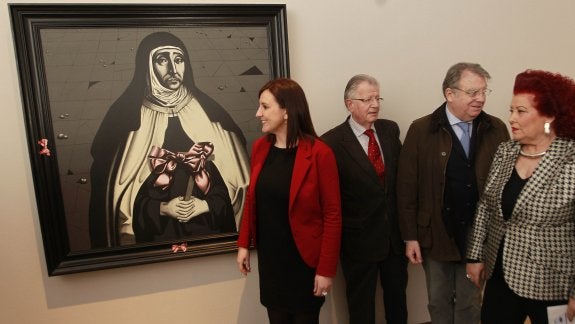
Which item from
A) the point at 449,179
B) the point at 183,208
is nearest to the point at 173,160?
the point at 183,208

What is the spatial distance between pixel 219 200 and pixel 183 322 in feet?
2.28

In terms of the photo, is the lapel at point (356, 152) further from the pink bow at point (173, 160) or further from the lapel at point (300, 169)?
the pink bow at point (173, 160)

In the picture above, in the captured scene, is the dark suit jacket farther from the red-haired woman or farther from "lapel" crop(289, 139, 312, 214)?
the red-haired woman

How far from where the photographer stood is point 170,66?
195 centimetres

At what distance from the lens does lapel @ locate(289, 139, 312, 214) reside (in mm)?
1588

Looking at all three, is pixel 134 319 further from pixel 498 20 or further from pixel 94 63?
pixel 498 20

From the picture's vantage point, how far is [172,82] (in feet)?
6.45

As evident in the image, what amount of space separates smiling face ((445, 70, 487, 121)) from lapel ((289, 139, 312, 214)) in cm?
71

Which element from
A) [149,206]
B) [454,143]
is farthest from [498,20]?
[149,206]

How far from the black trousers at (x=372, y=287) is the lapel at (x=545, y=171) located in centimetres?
74

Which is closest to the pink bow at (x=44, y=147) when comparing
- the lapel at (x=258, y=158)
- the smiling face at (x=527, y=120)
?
the lapel at (x=258, y=158)

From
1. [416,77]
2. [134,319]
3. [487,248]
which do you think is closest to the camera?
[487,248]

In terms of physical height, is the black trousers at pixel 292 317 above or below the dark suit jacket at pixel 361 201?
below

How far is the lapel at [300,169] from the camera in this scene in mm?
1588
